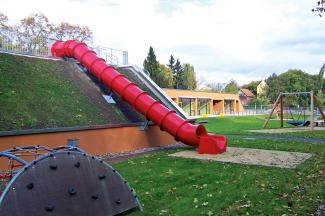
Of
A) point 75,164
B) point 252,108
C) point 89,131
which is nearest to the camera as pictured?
point 75,164

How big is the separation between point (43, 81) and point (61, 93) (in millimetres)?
942

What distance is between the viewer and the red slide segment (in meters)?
13.6

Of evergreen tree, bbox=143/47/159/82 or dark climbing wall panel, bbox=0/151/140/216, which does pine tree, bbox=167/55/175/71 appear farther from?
dark climbing wall panel, bbox=0/151/140/216

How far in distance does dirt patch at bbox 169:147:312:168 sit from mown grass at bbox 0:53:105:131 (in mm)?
4446

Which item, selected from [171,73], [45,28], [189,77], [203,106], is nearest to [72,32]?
[45,28]

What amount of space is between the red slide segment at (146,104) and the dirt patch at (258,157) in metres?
0.51

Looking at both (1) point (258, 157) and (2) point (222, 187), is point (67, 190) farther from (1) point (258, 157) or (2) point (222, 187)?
(1) point (258, 157)

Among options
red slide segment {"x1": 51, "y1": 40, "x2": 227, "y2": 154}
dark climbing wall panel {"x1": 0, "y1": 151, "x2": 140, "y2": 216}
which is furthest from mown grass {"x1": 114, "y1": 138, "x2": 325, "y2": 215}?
red slide segment {"x1": 51, "y1": 40, "x2": 227, "y2": 154}

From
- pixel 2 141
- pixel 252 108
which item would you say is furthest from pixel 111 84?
pixel 252 108

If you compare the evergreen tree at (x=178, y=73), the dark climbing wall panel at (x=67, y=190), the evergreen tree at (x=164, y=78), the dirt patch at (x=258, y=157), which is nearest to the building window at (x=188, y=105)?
the evergreen tree at (x=164, y=78)

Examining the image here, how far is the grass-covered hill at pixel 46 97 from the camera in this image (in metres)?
11.9

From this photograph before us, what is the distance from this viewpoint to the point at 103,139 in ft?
45.4

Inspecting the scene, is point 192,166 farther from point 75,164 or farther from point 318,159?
point 75,164

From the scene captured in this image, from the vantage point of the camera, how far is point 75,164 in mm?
5875
